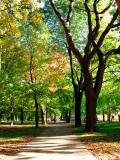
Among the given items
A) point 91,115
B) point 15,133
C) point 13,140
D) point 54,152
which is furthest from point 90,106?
point 54,152

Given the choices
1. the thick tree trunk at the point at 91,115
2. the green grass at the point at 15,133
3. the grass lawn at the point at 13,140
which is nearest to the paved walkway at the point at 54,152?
the grass lawn at the point at 13,140

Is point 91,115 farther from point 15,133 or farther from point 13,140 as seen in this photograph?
point 15,133

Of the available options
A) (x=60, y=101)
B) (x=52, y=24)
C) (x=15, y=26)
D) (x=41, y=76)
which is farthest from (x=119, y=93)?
(x=15, y=26)

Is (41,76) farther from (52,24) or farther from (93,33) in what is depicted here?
(93,33)

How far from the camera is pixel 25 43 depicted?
64.5 ft

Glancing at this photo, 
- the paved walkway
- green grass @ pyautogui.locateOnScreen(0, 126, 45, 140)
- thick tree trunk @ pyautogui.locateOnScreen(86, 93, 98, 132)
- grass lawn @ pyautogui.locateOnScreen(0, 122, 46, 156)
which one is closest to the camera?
the paved walkway

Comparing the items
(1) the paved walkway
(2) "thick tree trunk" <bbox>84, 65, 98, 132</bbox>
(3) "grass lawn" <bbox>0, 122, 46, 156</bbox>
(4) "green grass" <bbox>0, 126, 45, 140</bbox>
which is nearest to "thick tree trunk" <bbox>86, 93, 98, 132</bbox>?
(2) "thick tree trunk" <bbox>84, 65, 98, 132</bbox>

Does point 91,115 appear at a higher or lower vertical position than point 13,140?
higher

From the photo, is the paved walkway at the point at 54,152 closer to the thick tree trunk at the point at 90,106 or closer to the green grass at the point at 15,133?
the green grass at the point at 15,133

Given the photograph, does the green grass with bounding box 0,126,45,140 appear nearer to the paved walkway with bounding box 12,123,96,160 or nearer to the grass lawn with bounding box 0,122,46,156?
the grass lawn with bounding box 0,122,46,156

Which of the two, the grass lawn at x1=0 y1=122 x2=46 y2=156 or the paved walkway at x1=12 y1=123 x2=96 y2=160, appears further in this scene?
the grass lawn at x1=0 y1=122 x2=46 y2=156

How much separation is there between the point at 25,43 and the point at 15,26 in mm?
10572

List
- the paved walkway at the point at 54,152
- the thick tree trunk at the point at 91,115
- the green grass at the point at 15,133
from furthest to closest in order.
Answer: the thick tree trunk at the point at 91,115 < the green grass at the point at 15,133 < the paved walkway at the point at 54,152

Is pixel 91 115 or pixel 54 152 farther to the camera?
pixel 91 115
